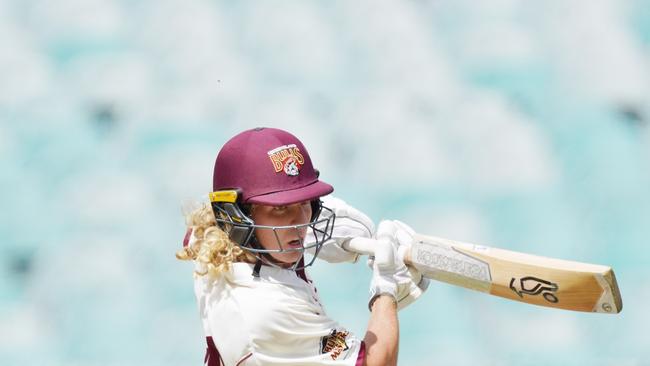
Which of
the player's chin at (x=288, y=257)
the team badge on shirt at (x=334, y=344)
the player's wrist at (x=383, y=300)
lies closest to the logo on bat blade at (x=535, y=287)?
the player's wrist at (x=383, y=300)

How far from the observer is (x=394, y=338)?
263 cm

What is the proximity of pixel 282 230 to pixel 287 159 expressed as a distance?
0.86 ft

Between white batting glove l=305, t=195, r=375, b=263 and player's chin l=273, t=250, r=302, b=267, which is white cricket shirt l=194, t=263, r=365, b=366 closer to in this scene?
player's chin l=273, t=250, r=302, b=267

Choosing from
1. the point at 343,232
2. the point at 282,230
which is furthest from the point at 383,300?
the point at 282,230

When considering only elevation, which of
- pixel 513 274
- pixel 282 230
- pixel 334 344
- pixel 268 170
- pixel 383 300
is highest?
pixel 268 170

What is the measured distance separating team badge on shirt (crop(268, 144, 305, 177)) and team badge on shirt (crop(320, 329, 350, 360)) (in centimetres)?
58

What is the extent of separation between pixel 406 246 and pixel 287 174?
583mm

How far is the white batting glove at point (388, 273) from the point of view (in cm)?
271

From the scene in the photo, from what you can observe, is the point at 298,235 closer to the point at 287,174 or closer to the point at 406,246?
the point at 287,174

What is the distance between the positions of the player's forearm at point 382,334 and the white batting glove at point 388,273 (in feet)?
0.11

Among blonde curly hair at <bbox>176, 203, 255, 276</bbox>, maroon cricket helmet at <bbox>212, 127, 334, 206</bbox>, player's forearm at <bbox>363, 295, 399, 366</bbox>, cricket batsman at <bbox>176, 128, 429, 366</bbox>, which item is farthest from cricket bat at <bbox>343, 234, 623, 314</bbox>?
blonde curly hair at <bbox>176, 203, 255, 276</bbox>

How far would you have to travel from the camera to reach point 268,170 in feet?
8.63

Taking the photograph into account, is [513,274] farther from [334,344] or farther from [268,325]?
[268,325]

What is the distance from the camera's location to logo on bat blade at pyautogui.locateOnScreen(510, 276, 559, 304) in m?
2.79
